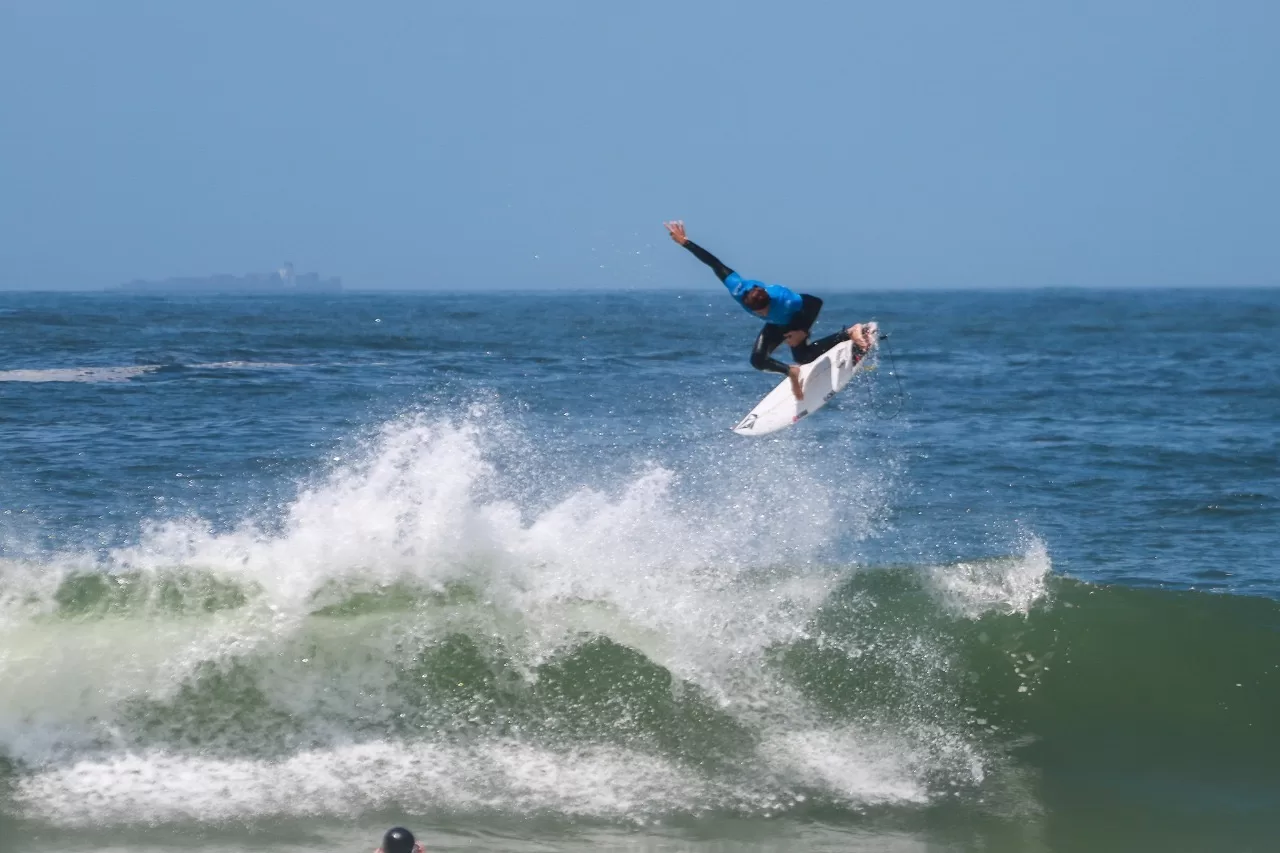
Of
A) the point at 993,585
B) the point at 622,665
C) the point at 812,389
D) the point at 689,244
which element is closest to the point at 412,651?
the point at 622,665

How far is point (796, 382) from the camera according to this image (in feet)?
42.0

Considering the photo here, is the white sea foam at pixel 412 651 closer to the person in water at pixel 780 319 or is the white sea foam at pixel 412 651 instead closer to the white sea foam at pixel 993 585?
the white sea foam at pixel 993 585

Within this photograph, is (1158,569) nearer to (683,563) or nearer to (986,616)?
(986,616)

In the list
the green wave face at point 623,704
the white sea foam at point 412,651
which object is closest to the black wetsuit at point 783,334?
the white sea foam at point 412,651

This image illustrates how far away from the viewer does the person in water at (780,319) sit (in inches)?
458

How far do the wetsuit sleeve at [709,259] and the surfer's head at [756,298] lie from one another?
0.85 ft

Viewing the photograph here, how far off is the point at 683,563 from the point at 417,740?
3192 mm

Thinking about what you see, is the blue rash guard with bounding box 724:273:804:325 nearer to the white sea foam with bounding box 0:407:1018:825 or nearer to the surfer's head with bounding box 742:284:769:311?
the surfer's head with bounding box 742:284:769:311

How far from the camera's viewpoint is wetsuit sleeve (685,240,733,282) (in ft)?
37.5

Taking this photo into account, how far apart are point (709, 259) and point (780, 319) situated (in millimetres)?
1105

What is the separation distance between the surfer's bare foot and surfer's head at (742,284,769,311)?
0.89m

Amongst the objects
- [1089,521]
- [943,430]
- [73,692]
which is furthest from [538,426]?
[73,692]

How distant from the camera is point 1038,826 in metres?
8.98

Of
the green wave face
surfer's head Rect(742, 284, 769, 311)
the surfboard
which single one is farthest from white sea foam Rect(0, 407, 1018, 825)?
surfer's head Rect(742, 284, 769, 311)
